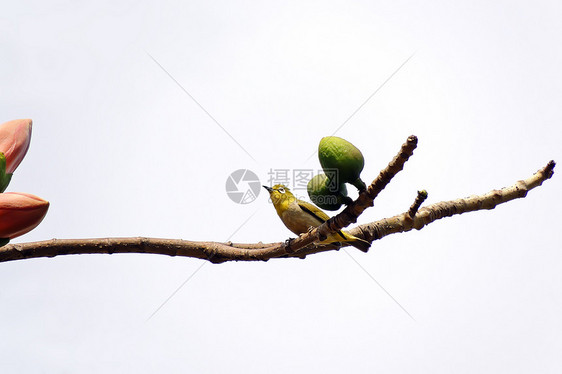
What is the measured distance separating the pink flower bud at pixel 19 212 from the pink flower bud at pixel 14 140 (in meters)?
0.17

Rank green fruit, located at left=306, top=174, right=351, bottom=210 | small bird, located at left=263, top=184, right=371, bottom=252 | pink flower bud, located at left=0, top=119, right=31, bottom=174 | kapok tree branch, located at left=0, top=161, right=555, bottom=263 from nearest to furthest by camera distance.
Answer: pink flower bud, located at left=0, top=119, right=31, bottom=174 → green fruit, located at left=306, top=174, right=351, bottom=210 → kapok tree branch, located at left=0, top=161, right=555, bottom=263 → small bird, located at left=263, top=184, right=371, bottom=252

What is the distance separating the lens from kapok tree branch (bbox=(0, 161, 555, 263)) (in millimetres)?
2598

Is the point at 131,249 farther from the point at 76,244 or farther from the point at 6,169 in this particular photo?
the point at 6,169

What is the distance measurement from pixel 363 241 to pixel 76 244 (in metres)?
1.34

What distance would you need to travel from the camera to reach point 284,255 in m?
2.62

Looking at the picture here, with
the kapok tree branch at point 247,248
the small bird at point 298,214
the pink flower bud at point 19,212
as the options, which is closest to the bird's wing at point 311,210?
the small bird at point 298,214

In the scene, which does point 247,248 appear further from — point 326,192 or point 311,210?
point 311,210

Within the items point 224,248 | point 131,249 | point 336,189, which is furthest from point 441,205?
point 131,249

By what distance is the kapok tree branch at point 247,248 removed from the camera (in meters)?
2.60

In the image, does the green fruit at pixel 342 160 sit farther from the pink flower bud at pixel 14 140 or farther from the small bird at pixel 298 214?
the small bird at pixel 298 214

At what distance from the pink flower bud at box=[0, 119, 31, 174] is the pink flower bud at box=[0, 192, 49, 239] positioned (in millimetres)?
168

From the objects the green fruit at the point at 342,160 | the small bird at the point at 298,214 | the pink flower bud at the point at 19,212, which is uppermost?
the green fruit at the point at 342,160

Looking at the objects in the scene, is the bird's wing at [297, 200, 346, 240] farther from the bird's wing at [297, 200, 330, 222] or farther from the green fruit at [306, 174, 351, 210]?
the green fruit at [306, 174, 351, 210]

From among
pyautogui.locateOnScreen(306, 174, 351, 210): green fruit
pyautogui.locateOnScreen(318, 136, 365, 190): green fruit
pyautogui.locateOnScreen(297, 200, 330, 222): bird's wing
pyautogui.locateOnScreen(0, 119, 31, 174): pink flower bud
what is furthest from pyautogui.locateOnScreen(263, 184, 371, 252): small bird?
pyautogui.locateOnScreen(0, 119, 31, 174): pink flower bud
